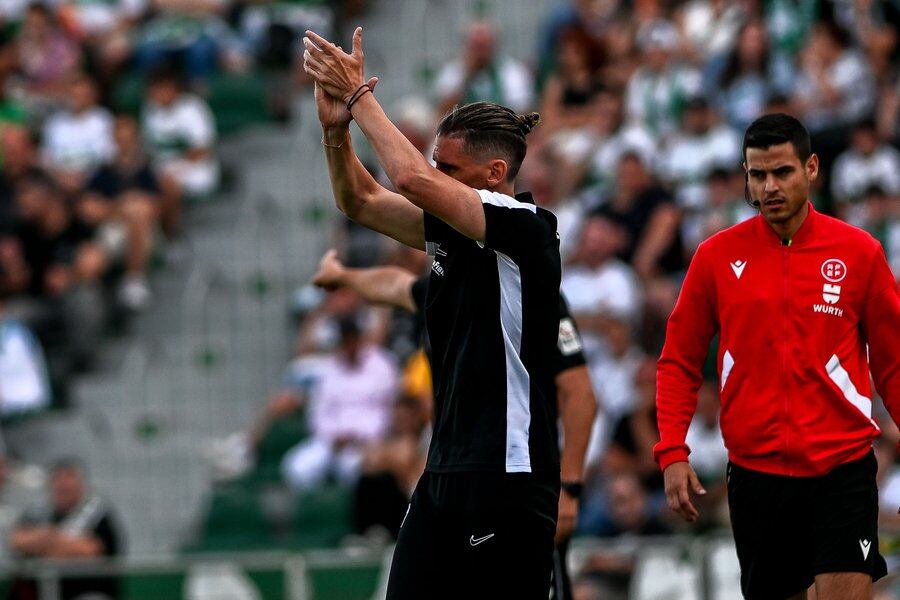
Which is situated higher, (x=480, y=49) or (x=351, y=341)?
(x=480, y=49)

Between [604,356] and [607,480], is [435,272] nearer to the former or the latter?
[607,480]

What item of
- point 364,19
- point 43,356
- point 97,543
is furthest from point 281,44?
point 97,543

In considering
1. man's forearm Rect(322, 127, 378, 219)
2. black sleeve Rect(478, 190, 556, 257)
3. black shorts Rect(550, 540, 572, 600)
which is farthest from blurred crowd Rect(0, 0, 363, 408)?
black sleeve Rect(478, 190, 556, 257)

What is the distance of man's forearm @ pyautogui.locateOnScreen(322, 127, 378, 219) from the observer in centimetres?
641

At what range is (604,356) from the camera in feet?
44.8

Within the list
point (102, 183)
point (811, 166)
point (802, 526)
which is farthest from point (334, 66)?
point (102, 183)

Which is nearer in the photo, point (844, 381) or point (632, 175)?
point (844, 381)

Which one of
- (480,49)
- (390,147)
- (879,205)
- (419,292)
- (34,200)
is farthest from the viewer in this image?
(34,200)

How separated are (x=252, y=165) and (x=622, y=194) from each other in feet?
18.8

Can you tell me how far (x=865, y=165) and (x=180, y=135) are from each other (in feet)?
26.0

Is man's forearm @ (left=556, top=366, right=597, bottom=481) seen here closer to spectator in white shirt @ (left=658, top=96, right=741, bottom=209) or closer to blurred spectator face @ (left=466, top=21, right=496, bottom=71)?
spectator in white shirt @ (left=658, top=96, right=741, bottom=209)

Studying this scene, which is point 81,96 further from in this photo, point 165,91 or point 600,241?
point 600,241

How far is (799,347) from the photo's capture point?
6793mm

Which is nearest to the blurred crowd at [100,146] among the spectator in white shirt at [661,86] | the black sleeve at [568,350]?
the spectator in white shirt at [661,86]
